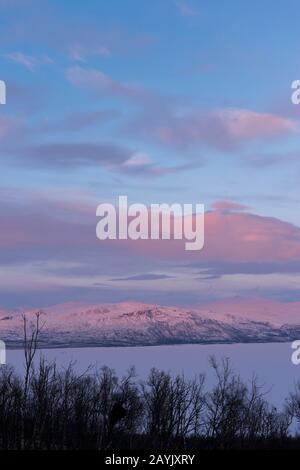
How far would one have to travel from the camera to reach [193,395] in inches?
2744

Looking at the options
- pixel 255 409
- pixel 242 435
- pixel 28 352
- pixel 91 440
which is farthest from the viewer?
pixel 255 409

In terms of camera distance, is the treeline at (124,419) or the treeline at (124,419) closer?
the treeline at (124,419)

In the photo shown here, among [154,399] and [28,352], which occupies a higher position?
[28,352]

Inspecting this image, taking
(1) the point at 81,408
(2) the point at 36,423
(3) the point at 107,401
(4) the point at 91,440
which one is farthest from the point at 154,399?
(2) the point at 36,423

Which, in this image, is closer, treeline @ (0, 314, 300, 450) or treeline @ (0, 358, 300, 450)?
treeline @ (0, 314, 300, 450)
